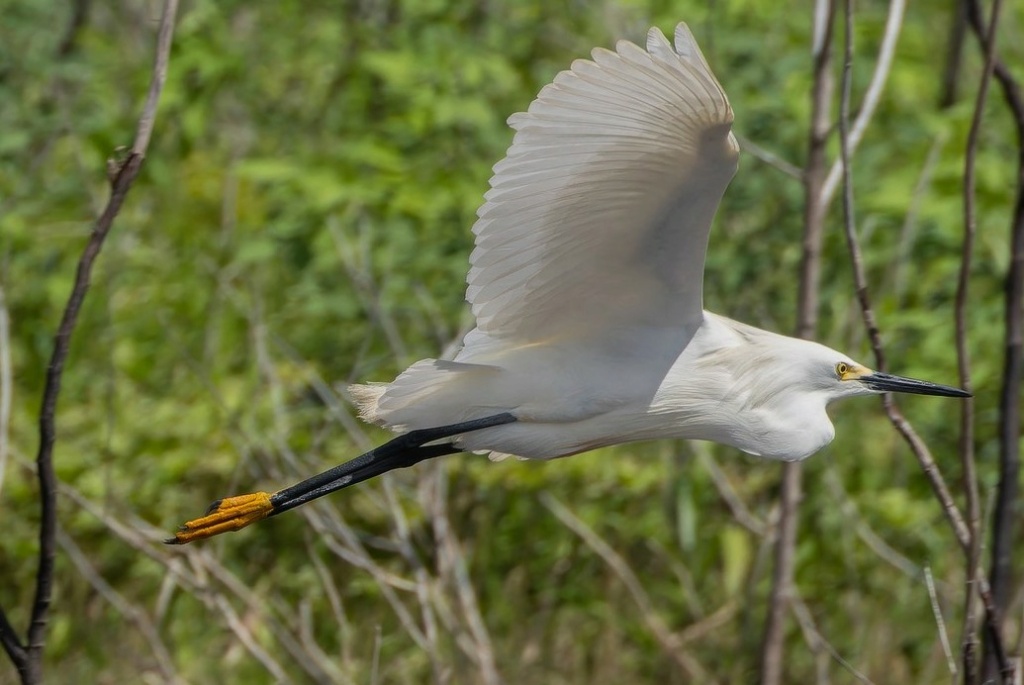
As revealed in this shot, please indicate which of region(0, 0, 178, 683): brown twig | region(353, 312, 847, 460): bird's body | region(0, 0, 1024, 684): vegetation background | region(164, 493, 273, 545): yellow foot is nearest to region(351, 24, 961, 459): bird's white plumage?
region(353, 312, 847, 460): bird's body

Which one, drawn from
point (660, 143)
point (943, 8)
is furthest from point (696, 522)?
point (943, 8)

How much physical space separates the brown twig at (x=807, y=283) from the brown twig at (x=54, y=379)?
5.54ft


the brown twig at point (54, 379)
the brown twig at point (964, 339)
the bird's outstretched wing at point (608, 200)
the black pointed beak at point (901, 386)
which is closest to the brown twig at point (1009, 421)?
the brown twig at point (964, 339)

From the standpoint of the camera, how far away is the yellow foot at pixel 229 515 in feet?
10.1

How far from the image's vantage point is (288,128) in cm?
609

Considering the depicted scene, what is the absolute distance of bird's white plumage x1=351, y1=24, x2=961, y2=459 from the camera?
263cm

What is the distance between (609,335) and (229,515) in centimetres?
87

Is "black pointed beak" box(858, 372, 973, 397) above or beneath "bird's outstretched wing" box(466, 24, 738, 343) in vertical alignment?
beneath

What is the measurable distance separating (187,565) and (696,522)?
1591 millimetres

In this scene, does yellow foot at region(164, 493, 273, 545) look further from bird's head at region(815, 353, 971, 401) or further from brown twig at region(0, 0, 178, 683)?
bird's head at region(815, 353, 971, 401)

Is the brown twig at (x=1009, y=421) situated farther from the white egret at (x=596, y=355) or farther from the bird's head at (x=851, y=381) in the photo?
the bird's head at (x=851, y=381)

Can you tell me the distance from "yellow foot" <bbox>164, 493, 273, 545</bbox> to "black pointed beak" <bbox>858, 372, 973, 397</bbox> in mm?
1279

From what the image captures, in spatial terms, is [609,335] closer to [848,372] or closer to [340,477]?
[848,372]

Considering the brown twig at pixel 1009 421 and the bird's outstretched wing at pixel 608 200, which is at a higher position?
the bird's outstretched wing at pixel 608 200
